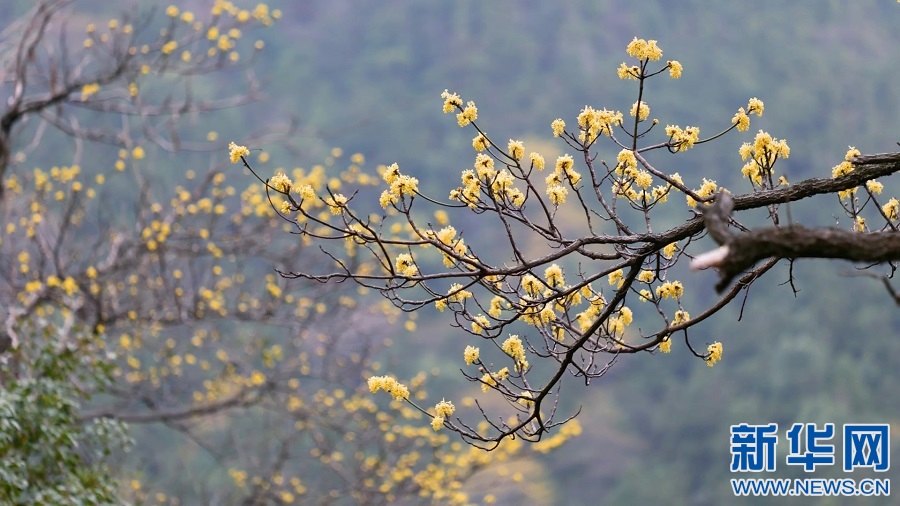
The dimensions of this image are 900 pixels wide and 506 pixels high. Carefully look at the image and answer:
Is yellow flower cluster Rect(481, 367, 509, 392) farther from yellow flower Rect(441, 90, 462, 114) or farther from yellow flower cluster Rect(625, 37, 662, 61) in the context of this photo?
yellow flower cluster Rect(625, 37, 662, 61)

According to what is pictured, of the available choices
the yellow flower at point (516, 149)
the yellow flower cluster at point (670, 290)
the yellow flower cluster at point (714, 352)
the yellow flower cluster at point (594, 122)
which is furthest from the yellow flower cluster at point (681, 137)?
the yellow flower cluster at point (714, 352)

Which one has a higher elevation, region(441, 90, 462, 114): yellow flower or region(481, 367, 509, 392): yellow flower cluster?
region(441, 90, 462, 114): yellow flower

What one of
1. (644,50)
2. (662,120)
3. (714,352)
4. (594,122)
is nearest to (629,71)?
(644,50)

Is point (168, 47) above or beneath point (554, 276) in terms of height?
above

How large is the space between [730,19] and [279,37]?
19341 mm

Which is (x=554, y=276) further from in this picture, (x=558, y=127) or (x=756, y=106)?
(x=756, y=106)

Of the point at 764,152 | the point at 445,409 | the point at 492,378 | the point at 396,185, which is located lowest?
the point at 445,409

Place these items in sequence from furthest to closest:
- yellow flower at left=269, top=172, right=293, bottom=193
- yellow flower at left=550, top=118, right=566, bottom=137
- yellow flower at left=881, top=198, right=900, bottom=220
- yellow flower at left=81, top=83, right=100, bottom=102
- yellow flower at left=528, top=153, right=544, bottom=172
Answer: yellow flower at left=81, top=83, right=100, bottom=102, yellow flower at left=881, top=198, right=900, bottom=220, yellow flower at left=550, top=118, right=566, bottom=137, yellow flower at left=528, top=153, right=544, bottom=172, yellow flower at left=269, top=172, right=293, bottom=193

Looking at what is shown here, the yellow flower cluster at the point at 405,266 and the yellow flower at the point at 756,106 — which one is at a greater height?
the yellow flower at the point at 756,106

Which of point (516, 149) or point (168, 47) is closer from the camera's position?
point (516, 149)

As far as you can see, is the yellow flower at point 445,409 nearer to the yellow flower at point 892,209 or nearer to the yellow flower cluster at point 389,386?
the yellow flower cluster at point 389,386

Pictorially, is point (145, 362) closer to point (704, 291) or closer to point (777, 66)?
point (704, 291)

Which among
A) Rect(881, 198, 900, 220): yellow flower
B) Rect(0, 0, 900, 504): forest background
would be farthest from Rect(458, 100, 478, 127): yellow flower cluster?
Rect(0, 0, 900, 504): forest background

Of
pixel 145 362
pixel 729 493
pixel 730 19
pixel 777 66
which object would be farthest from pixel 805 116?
pixel 145 362
